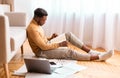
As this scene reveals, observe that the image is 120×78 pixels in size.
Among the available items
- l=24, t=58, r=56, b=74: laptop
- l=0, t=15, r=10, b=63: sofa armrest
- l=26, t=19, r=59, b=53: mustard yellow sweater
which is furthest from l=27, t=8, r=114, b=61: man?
l=0, t=15, r=10, b=63: sofa armrest

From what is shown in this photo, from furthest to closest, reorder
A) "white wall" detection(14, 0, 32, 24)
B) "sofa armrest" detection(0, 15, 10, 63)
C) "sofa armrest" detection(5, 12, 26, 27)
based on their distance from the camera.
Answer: "white wall" detection(14, 0, 32, 24) → "sofa armrest" detection(5, 12, 26, 27) → "sofa armrest" detection(0, 15, 10, 63)

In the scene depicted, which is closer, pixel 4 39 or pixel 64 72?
pixel 4 39

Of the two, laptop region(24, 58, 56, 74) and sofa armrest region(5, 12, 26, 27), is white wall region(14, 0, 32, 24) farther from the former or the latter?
laptop region(24, 58, 56, 74)

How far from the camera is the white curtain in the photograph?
362 cm

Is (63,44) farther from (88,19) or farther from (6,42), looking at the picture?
(88,19)

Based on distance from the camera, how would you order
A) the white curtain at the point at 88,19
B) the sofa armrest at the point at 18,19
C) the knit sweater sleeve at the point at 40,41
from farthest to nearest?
the white curtain at the point at 88,19 → the sofa armrest at the point at 18,19 → the knit sweater sleeve at the point at 40,41

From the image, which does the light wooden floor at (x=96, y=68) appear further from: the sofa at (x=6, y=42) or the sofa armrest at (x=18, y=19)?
the sofa armrest at (x=18, y=19)

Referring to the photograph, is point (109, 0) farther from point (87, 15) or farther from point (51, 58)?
point (51, 58)

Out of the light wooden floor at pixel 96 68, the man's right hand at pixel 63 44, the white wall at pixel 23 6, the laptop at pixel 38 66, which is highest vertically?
the white wall at pixel 23 6

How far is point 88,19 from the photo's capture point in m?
3.88

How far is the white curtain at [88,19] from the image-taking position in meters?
3.62

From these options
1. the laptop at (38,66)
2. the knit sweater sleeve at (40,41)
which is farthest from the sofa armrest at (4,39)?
the knit sweater sleeve at (40,41)

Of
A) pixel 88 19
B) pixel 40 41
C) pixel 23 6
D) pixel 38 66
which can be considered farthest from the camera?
pixel 23 6

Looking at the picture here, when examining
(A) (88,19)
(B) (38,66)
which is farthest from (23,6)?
(B) (38,66)
